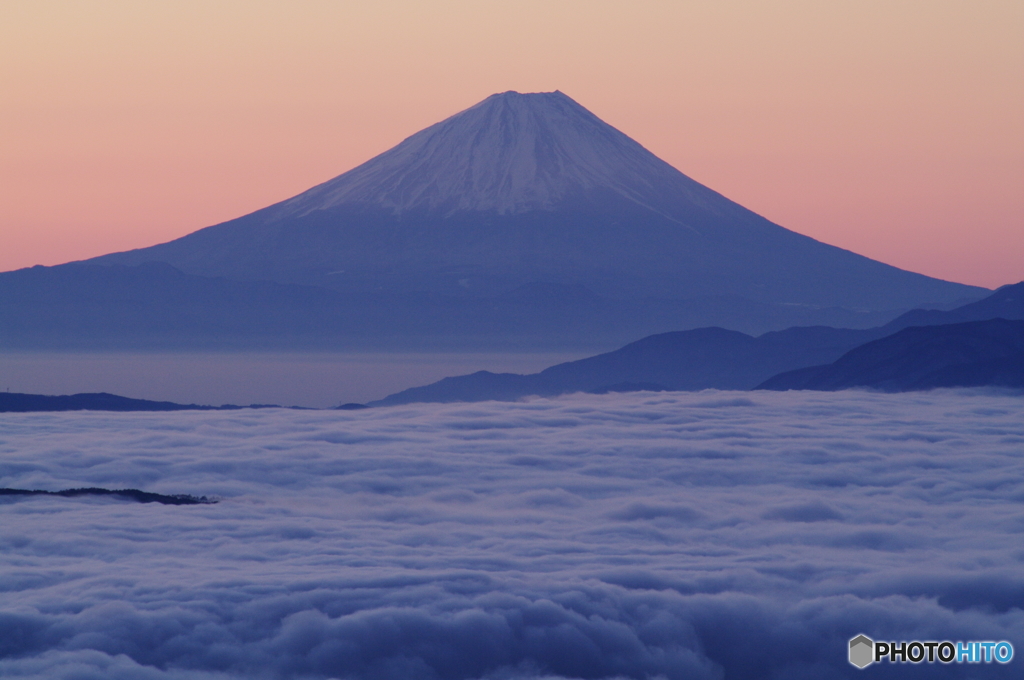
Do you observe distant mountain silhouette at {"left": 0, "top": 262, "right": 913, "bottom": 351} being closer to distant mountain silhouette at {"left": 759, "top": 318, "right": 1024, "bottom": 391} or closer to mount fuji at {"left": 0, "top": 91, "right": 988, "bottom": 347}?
mount fuji at {"left": 0, "top": 91, "right": 988, "bottom": 347}

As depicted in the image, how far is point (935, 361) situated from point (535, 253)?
3706 inches

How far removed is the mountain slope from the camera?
551 feet

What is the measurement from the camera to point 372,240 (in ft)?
561

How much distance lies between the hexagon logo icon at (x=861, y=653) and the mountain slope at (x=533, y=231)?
148664mm

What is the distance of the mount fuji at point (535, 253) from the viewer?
552 ft

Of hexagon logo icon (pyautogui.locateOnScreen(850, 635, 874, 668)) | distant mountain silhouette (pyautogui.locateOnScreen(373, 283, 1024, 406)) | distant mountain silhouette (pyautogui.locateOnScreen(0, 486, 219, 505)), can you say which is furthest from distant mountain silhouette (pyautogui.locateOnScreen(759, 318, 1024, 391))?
hexagon logo icon (pyautogui.locateOnScreen(850, 635, 874, 668))

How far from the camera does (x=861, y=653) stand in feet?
51.7

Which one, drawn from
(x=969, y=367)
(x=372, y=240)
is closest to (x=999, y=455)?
(x=969, y=367)

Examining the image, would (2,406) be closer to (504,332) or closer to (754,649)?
(754,649)

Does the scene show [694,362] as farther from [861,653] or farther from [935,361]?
[861,653]

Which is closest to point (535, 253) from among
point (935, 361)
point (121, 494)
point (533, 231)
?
point (533, 231)

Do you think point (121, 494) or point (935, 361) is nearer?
point (121, 494)

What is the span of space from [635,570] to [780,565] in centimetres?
308

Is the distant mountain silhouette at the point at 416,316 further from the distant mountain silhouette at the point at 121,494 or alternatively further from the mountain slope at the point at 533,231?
the distant mountain silhouette at the point at 121,494
